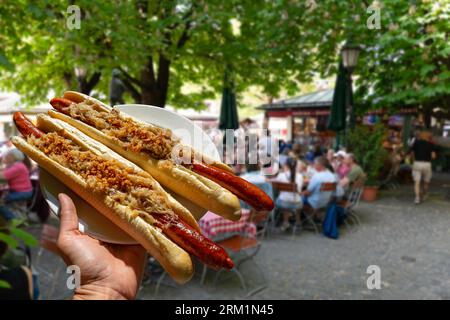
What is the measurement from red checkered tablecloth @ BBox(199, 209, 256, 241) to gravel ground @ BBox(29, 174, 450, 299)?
28.4 inches

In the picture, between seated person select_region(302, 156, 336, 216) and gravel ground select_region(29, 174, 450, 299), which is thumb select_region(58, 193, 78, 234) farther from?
seated person select_region(302, 156, 336, 216)

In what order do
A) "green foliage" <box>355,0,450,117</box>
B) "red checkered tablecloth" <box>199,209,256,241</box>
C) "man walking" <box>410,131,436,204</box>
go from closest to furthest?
"man walking" <box>410,131,436,204</box> < "red checkered tablecloth" <box>199,209,256,241</box> < "green foliage" <box>355,0,450,117</box>

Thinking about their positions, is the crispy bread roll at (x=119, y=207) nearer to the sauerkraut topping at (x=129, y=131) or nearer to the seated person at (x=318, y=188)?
the sauerkraut topping at (x=129, y=131)

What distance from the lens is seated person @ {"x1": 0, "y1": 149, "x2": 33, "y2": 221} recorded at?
767cm

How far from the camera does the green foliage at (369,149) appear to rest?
1039 cm

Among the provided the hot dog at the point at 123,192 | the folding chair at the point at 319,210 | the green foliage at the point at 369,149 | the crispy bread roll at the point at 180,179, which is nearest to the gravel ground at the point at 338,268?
the folding chair at the point at 319,210

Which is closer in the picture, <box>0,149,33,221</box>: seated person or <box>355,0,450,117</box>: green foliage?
<box>355,0,450,117</box>: green foliage

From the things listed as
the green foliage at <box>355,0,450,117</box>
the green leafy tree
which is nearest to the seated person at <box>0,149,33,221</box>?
the green leafy tree

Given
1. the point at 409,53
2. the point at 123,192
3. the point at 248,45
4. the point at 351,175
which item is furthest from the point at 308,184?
the point at 123,192

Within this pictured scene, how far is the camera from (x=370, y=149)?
10.6 meters
